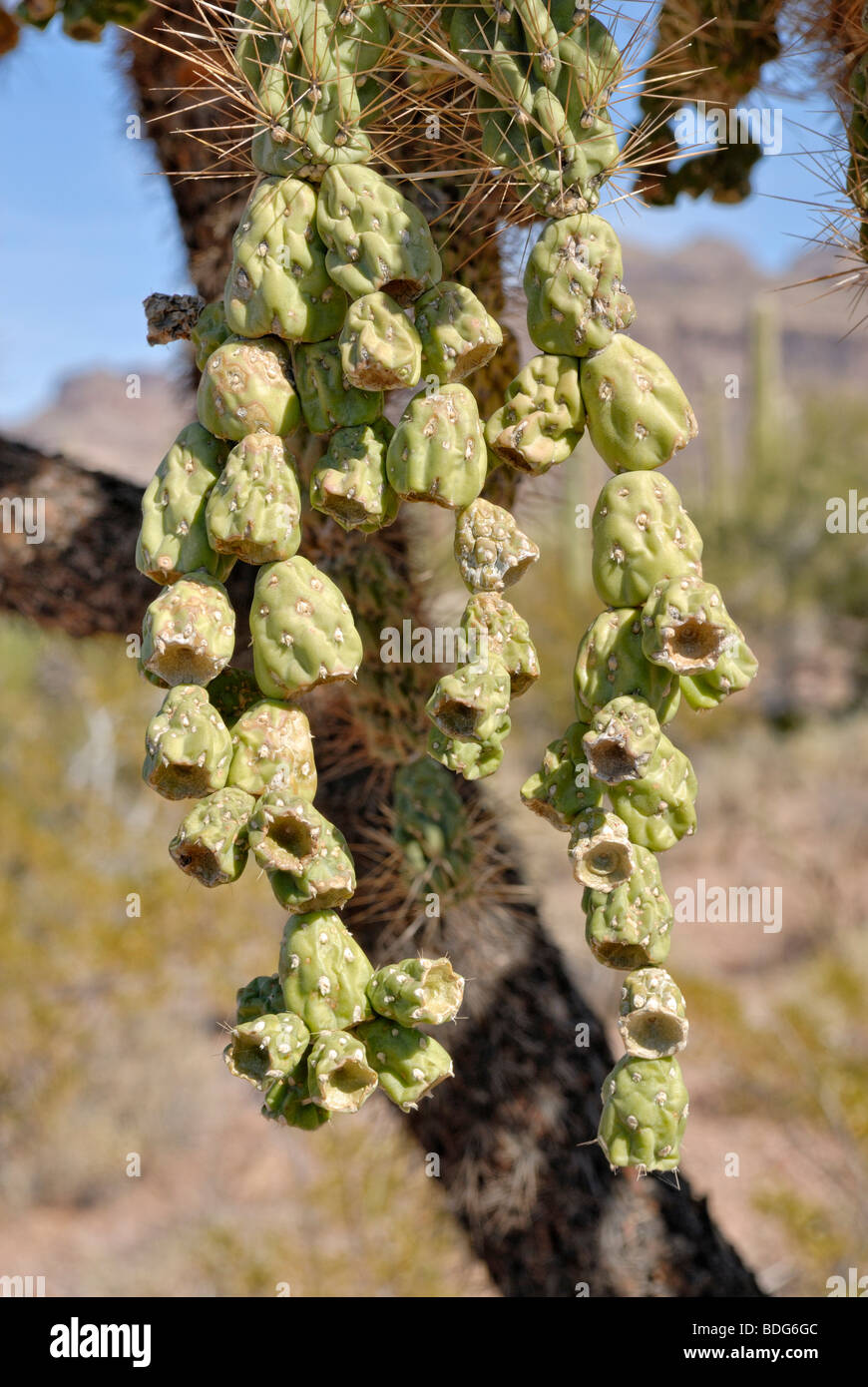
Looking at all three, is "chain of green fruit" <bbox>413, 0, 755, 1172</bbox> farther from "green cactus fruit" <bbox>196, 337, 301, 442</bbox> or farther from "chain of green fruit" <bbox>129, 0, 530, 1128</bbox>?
"green cactus fruit" <bbox>196, 337, 301, 442</bbox>

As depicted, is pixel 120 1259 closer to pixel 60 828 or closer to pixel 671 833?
pixel 60 828

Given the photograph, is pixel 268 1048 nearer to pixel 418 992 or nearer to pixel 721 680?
pixel 418 992

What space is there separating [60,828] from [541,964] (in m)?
5.83

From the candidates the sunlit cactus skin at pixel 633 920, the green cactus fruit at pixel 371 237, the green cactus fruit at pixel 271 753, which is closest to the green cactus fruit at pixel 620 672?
the sunlit cactus skin at pixel 633 920

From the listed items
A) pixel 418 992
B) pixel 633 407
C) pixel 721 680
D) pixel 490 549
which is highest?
pixel 633 407

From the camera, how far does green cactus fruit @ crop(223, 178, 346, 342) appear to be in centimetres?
98

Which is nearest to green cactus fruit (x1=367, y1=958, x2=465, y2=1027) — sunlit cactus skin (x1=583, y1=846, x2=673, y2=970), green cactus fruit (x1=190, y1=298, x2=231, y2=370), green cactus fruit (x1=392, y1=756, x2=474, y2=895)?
sunlit cactus skin (x1=583, y1=846, x2=673, y2=970)

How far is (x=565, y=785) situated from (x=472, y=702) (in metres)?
0.12

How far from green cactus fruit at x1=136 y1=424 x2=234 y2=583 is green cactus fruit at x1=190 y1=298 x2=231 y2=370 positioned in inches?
4.3

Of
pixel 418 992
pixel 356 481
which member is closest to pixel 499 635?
pixel 356 481

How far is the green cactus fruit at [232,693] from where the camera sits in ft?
3.40

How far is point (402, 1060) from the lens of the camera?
0.90 metres

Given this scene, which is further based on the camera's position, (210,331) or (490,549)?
(210,331)

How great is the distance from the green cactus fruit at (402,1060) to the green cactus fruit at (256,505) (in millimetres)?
400
